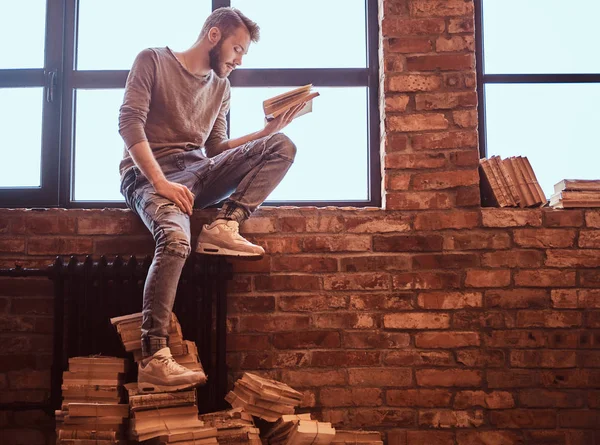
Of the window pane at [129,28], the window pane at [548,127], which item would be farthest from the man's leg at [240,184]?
the window pane at [548,127]

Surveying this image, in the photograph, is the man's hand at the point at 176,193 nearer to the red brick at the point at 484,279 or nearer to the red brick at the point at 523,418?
the red brick at the point at 484,279

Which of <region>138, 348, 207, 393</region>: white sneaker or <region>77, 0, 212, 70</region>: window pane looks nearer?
<region>138, 348, 207, 393</region>: white sneaker

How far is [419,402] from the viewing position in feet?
10.6

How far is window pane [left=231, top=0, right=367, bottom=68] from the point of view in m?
3.72

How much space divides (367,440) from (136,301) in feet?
3.79

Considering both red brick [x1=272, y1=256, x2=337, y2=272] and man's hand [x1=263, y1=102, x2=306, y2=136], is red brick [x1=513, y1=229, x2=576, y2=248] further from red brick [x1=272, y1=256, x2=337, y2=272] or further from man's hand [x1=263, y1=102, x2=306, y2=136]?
A: man's hand [x1=263, y1=102, x2=306, y2=136]

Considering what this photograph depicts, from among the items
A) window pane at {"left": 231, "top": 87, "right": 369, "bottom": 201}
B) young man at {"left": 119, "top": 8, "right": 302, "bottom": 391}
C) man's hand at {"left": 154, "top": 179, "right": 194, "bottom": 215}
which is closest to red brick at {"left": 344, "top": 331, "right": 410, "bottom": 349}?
young man at {"left": 119, "top": 8, "right": 302, "bottom": 391}

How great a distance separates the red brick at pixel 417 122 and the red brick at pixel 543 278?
2.54 ft

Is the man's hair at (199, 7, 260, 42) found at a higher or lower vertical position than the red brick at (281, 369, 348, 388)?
higher

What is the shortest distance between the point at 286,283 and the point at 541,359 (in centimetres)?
120

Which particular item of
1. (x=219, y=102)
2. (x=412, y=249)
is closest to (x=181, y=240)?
(x=219, y=102)

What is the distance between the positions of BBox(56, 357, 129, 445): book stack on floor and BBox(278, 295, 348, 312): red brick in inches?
29.6

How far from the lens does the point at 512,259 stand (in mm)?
3336

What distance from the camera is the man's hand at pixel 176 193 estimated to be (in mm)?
2871
